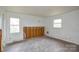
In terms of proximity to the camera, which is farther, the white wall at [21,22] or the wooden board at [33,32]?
the wooden board at [33,32]

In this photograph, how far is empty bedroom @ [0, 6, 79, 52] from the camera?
1.62 meters

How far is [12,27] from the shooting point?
167 cm

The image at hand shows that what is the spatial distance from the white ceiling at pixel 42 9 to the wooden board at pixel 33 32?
11.8 inches

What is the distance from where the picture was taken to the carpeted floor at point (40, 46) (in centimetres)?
164

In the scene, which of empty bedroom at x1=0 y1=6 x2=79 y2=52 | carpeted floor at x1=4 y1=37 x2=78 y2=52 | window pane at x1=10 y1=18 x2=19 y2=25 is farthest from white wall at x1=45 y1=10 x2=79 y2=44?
window pane at x1=10 y1=18 x2=19 y2=25

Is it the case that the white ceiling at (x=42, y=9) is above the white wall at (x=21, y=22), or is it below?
above

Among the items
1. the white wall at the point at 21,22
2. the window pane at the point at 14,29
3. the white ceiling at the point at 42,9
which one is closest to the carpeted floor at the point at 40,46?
the white wall at the point at 21,22

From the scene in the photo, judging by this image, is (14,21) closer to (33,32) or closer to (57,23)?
(33,32)

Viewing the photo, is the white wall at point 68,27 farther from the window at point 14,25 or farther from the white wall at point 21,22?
the window at point 14,25

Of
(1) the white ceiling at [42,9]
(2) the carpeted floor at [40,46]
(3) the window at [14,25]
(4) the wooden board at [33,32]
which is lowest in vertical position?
(2) the carpeted floor at [40,46]

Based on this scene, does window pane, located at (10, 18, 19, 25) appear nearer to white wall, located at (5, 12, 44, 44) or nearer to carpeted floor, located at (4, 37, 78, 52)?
white wall, located at (5, 12, 44, 44)

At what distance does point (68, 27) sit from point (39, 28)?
57 centimetres
